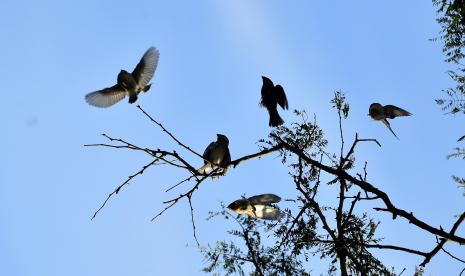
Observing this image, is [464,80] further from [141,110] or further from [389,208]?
[141,110]

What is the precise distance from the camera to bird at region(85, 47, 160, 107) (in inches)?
227

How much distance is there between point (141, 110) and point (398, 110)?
3.46 metres

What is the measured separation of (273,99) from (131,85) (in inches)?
85.3

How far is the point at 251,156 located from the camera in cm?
307

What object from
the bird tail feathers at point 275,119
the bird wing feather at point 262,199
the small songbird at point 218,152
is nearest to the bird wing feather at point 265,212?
the bird wing feather at point 262,199

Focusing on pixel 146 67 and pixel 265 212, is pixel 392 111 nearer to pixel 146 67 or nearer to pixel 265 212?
pixel 265 212

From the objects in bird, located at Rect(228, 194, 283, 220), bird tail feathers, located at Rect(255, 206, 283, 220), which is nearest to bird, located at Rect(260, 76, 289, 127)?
bird tail feathers, located at Rect(255, 206, 283, 220)

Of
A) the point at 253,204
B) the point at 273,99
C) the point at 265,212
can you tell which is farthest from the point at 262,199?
the point at 273,99

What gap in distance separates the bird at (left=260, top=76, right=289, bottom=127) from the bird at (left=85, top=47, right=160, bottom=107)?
1763 mm

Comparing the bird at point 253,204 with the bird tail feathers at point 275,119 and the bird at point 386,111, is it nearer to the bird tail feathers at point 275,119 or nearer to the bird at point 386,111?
the bird at point 386,111

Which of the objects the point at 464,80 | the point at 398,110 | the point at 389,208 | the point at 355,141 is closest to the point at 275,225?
the point at 398,110

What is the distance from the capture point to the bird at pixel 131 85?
5.77 metres

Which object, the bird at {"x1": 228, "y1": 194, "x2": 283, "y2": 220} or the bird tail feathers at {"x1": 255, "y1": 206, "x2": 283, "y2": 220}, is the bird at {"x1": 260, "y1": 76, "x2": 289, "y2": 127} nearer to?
the bird tail feathers at {"x1": 255, "y1": 206, "x2": 283, "y2": 220}

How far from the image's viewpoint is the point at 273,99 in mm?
6875
